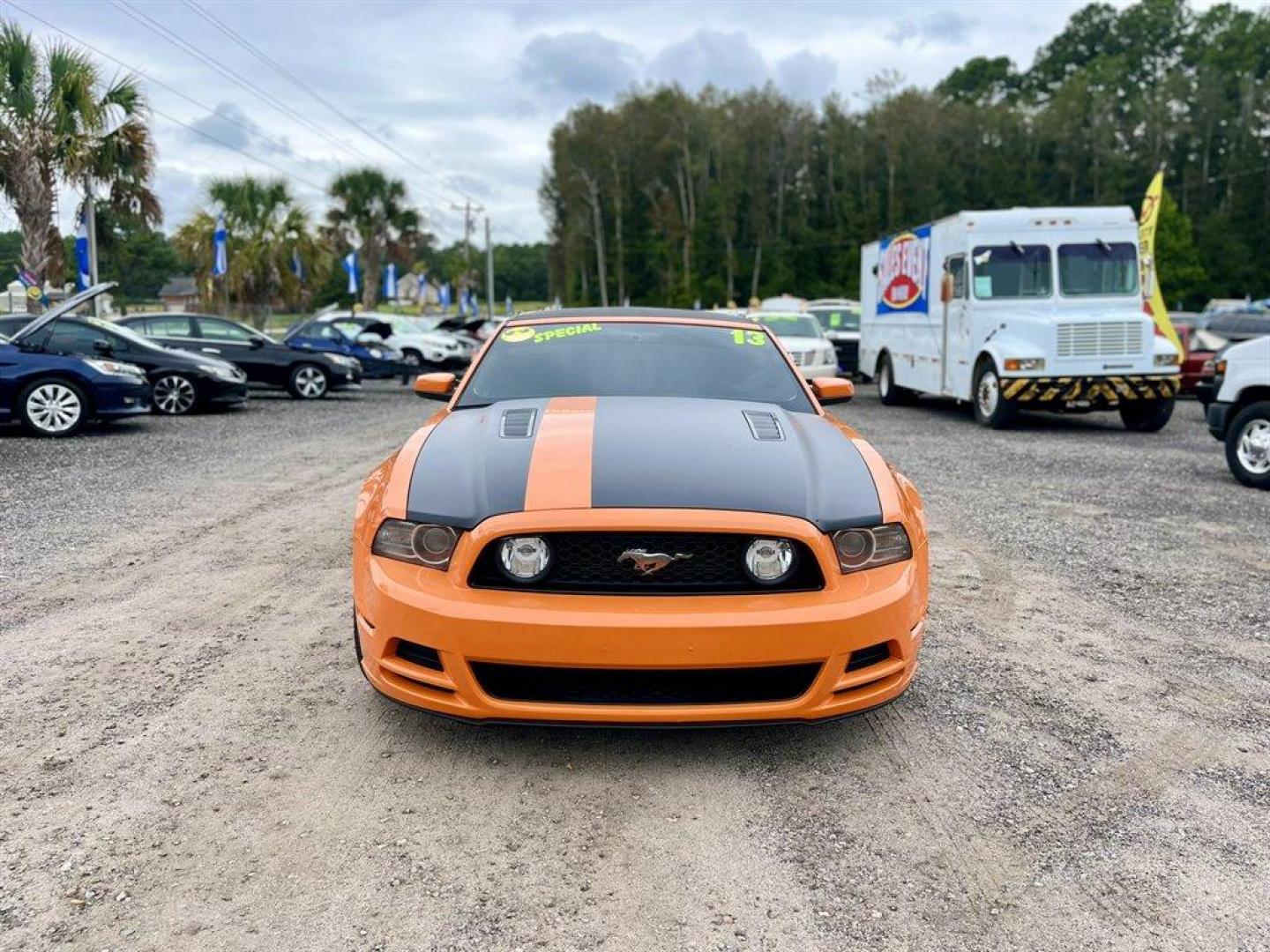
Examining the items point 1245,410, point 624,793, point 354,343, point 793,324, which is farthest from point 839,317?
point 624,793

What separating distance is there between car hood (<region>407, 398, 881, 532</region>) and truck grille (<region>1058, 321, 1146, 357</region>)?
402 inches

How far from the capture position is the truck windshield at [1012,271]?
14.1m

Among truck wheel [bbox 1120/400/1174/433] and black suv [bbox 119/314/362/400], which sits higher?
black suv [bbox 119/314/362/400]

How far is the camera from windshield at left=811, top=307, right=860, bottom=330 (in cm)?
2555

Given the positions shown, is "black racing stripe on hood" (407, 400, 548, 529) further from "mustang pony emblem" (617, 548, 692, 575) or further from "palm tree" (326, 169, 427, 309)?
"palm tree" (326, 169, 427, 309)

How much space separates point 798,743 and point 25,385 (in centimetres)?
1121

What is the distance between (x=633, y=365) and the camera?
478 centimetres

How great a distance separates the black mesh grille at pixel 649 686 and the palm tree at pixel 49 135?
72.9 feet

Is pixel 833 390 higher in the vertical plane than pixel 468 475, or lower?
higher

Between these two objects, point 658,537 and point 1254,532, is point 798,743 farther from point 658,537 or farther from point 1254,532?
point 1254,532

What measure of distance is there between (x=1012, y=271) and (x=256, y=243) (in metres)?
32.4

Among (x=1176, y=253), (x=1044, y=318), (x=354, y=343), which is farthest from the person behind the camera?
(x=1176, y=253)

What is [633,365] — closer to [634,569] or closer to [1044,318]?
[634,569]

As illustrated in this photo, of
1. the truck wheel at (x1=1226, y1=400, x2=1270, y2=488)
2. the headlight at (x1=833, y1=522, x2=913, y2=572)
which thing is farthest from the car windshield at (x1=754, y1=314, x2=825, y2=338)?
the headlight at (x1=833, y1=522, x2=913, y2=572)
